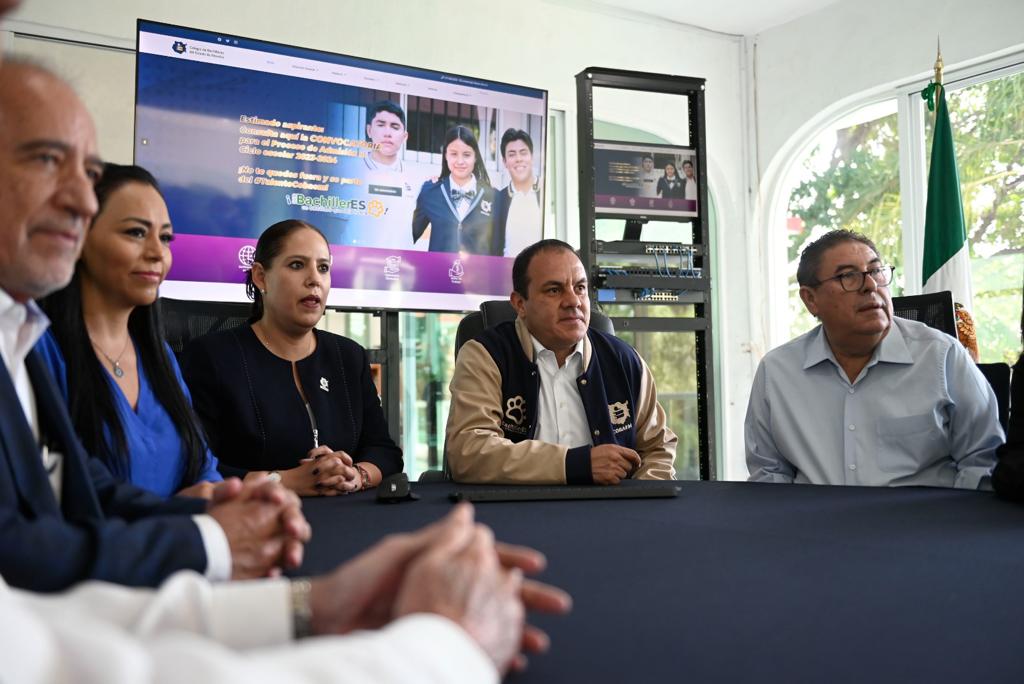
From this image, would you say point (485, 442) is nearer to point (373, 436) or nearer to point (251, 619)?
point (373, 436)

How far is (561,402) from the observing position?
2539mm

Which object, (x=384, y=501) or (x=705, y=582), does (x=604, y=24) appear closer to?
(x=384, y=501)

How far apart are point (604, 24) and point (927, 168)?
224cm

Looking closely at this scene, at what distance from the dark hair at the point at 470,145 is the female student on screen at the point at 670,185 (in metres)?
0.87

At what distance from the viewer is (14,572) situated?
2.94ft

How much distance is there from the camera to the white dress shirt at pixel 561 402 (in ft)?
8.25

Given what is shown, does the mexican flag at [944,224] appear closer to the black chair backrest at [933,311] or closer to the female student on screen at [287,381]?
the black chair backrest at [933,311]

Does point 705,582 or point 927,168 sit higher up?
point 927,168

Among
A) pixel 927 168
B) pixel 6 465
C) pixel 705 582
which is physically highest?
pixel 927 168

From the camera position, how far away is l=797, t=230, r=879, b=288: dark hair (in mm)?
Answer: 2500

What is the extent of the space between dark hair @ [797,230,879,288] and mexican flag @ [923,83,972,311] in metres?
2.30

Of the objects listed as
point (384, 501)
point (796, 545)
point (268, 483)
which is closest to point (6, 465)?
point (268, 483)

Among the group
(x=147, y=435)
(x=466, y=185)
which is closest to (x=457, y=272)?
(x=466, y=185)

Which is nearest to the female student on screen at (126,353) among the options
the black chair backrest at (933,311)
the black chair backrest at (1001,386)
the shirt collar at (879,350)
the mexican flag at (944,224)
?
the shirt collar at (879,350)
